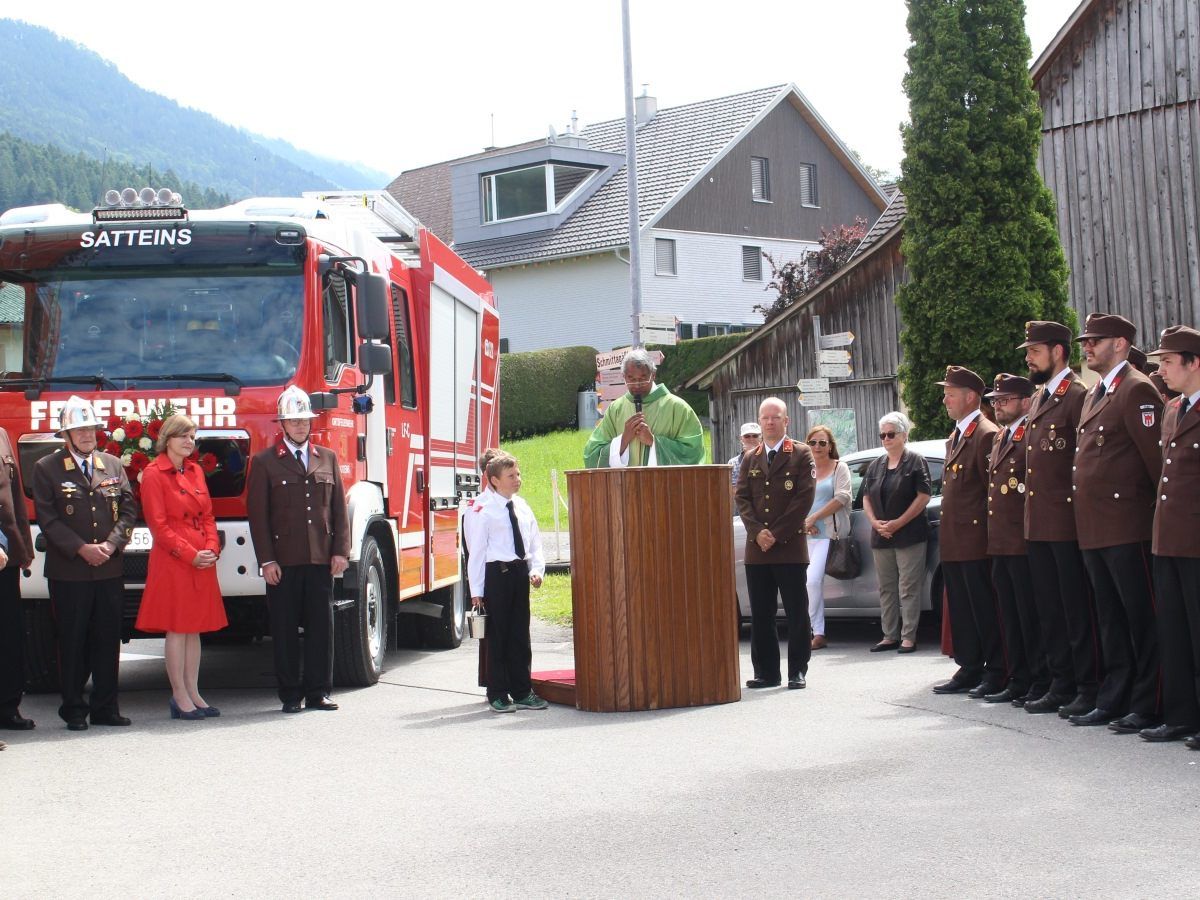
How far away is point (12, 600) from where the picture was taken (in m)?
9.55

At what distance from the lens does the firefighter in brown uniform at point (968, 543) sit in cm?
995

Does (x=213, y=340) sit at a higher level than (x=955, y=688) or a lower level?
higher

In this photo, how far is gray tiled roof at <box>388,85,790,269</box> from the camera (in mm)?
45281

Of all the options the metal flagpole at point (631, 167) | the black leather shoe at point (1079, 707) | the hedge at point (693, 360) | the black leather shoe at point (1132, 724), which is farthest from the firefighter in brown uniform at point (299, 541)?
the hedge at point (693, 360)

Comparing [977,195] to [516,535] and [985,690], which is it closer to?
[985,690]

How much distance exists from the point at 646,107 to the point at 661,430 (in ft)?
135

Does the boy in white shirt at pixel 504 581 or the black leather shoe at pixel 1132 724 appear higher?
the boy in white shirt at pixel 504 581

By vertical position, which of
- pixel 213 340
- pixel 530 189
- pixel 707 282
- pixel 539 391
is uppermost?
pixel 530 189

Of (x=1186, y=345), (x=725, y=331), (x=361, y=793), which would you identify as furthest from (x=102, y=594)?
(x=725, y=331)

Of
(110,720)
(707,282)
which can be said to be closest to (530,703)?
(110,720)

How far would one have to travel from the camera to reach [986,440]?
396 inches

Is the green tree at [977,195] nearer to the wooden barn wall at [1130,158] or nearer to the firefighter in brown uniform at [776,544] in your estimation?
the wooden barn wall at [1130,158]

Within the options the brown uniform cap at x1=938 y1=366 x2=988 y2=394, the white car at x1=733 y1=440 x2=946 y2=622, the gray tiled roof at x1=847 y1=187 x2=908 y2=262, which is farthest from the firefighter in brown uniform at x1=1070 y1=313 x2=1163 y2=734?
the gray tiled roof at x1=847 y1=187 x2=908 y2=262

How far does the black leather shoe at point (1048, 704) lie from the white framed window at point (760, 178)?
130 feet
